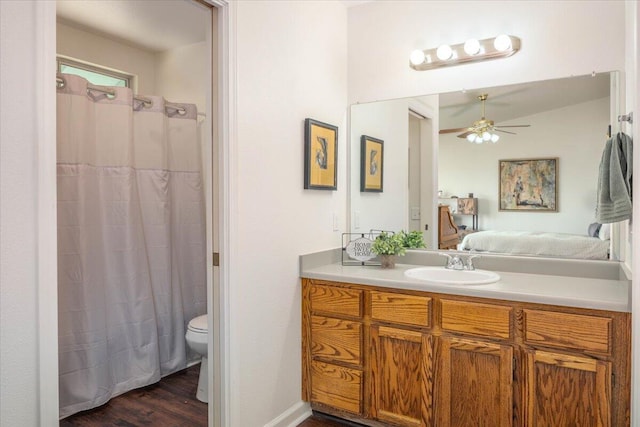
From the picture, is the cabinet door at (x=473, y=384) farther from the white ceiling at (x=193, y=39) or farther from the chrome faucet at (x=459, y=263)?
the white ceiling at (x=193, y=39)

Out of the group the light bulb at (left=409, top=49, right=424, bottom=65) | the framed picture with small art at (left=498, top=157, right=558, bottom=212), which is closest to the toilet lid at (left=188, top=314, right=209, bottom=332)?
the framed picture with small art at (left=498, top=157, right=558, bottom=212)

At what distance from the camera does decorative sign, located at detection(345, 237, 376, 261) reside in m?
2.59

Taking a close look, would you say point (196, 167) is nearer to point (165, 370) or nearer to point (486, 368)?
point (165, 370)

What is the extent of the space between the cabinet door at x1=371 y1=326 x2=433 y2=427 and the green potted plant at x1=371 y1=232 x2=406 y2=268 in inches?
18.3

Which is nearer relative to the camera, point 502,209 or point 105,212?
point 502,209

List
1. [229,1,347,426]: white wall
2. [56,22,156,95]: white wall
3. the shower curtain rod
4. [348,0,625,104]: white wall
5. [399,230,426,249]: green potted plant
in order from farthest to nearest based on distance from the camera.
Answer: [56,22,156,95]: white wall, [399,230,426,249]: green potted plant, the shower curtain rod, [348,0,625,104]: white wall, [229,1,347,426]: white wall

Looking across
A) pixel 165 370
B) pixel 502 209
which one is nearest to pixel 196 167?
pixel 165 370

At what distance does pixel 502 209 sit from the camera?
2.43 m

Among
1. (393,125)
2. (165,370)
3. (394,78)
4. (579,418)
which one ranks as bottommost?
(165,370)

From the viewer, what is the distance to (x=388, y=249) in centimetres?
248

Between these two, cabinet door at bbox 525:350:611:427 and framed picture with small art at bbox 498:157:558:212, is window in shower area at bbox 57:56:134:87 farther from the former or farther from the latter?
cabinet door at bbox 525:350:611:427

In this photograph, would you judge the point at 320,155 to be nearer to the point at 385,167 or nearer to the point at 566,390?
the point at 385,167

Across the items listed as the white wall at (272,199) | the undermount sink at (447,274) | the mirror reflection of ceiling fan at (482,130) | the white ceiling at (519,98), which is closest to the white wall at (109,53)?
the white wall at (272,199)

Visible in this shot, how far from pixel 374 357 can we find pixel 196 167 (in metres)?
1.97
